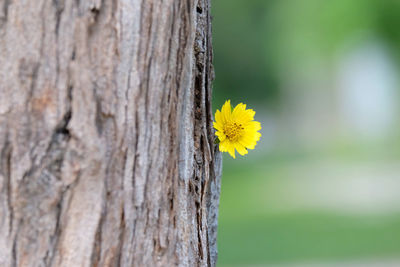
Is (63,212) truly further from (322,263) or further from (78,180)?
(322,263)

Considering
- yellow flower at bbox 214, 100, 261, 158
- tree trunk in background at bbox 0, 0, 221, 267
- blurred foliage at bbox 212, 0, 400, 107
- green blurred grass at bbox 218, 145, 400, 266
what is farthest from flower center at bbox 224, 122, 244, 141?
blurred foliage at bbox 212, 0, 400, 107

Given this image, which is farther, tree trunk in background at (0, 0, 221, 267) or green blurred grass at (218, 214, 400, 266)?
green blurred grass at (218, 214, 400, 266)

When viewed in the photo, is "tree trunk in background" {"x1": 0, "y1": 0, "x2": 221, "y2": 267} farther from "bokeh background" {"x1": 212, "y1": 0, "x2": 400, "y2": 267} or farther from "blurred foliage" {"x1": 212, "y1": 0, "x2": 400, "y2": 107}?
"blurred foliage" {"x1": 212, "y1": 0, "x2": 400, "y2": 107}

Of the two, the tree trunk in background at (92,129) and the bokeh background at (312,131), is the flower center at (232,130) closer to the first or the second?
the tree trunk in background at (92,129)

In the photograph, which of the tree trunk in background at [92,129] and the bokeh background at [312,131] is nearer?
the tree trunk in background at [92,129]

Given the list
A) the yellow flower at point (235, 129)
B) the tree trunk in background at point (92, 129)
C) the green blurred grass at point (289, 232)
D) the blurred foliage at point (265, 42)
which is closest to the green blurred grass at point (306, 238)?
the green blurred grass at point (289, 232)
